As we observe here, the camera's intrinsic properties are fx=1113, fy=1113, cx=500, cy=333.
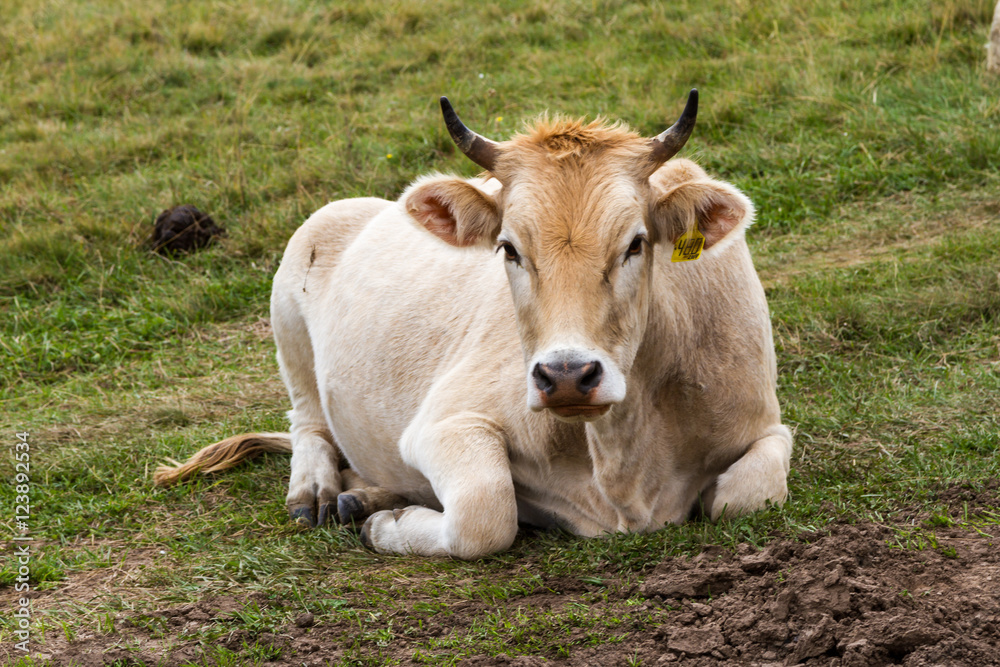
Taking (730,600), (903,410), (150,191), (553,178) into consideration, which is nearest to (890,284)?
(903,410)

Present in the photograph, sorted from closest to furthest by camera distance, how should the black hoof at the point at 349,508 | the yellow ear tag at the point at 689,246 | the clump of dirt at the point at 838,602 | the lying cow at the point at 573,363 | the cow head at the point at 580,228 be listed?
the clump of dirt at the point at 838,602
the cow head at the point at 580,228
the lying cow at the point at 573,363
the yellow ear tag at the point at 689,246
the black hoof at the point at 349,508

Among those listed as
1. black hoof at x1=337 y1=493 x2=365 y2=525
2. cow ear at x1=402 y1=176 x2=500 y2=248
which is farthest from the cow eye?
black hoof at x1=337 y1=493 x2=365 y2=525

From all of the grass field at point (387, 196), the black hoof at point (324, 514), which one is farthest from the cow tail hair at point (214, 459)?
the black hoof at point (324, 514)

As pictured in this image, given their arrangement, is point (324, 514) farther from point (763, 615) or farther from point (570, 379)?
point (763, 615)

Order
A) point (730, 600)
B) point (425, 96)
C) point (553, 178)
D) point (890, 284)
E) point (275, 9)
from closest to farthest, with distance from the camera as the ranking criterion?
1. point (730, 600)
2. point (553, 178)
3. point (890, 284)
4. point (425, 96)
5. point (275, 9)

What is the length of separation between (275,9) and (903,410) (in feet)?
32.5

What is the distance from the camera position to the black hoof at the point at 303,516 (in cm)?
529

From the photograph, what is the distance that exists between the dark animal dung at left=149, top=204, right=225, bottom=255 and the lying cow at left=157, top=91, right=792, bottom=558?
3.93m

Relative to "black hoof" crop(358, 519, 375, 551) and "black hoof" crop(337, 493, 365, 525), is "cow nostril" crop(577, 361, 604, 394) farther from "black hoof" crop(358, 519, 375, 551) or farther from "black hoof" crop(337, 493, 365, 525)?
"black hoof" crop(337, 493, 365, 525)

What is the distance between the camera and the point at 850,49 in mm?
10055

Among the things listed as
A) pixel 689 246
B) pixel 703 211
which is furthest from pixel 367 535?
pixel 703 211

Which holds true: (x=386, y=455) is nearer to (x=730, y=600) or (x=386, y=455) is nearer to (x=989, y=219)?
(x=730, y=600)

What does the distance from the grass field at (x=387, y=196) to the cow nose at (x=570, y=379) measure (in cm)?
71

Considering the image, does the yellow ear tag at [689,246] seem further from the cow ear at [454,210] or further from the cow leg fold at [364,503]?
the cow leg fold at [364,503]
